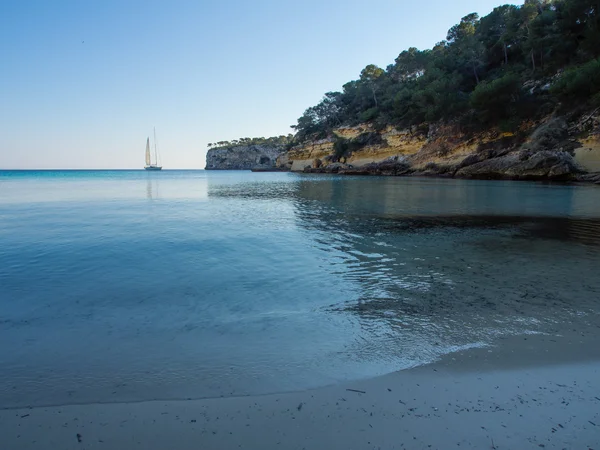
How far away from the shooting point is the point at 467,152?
40.4 metres

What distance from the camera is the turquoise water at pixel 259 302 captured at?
10.0 ft

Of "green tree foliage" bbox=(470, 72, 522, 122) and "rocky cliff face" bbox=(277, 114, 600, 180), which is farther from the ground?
"green tree foliage" bbox=(470, 72, 522, 122)

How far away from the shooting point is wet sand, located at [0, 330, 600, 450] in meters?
2.20

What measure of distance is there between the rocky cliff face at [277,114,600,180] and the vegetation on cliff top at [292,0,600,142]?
176 centimetres

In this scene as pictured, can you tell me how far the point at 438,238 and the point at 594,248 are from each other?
3153mm

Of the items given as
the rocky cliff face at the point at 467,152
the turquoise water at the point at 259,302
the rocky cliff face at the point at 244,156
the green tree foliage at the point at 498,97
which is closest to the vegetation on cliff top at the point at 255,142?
the rocky cliff face at the point at 244,156

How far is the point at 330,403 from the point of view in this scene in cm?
260

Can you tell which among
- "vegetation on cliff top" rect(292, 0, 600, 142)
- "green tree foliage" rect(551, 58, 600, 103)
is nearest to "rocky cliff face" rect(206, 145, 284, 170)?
"vegetation on cliff top" rect(292, 0, 600, 142)

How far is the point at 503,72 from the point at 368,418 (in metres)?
53.5

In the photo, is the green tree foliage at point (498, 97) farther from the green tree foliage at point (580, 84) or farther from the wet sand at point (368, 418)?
the wet sand at point (368, 418)

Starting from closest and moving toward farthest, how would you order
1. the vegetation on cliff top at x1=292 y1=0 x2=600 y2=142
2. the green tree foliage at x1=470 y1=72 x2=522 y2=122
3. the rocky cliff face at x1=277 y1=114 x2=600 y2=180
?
the rocky cliff face at x1=277 y1=114 x2=600 y2=180
the vegetation on cliff top at x1=292 y1=0 x2=600 y2=142
the green tree foliage at x1=470 y1=72 x2=522 y2=122

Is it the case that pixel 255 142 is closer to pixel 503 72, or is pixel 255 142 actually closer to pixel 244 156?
pixel 244 156

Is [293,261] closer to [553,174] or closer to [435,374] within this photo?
[435,374]

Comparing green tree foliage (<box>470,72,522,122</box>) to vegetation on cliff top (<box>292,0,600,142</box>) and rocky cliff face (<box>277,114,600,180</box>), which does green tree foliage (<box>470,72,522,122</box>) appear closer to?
vegetation on cliff top (<box>292,0,600,142</box>)
